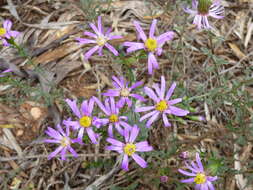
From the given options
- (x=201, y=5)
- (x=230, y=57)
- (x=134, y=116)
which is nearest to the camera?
(x=134, y=116)

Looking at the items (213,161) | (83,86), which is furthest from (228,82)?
(83,86)

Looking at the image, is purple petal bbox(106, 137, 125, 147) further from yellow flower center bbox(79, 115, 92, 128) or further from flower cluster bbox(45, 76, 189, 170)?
yellow flower center bbox(79, 115, 92, 128)

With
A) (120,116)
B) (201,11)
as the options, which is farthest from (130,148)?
(201,11)

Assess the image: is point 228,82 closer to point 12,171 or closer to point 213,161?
point 213,161

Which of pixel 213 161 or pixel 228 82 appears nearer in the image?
pixel 213 161

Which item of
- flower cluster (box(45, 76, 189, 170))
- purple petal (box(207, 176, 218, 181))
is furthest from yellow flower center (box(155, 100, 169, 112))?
purple petal (box(207, 176, 218, 181))

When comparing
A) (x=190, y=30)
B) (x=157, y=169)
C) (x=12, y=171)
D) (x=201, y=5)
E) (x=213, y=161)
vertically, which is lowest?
(x=12, y=171)
